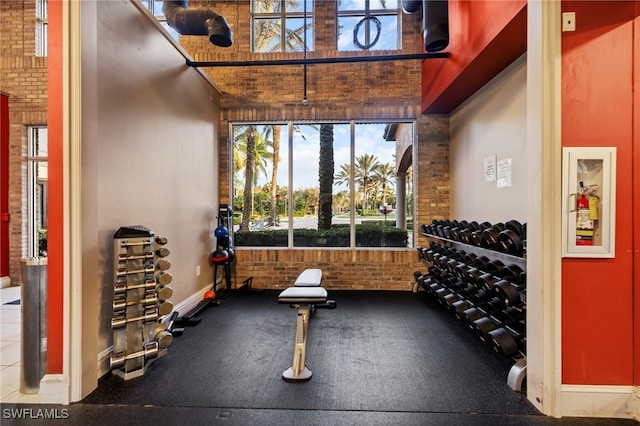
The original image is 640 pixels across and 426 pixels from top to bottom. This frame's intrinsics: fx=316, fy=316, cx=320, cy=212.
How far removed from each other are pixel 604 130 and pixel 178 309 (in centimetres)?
432

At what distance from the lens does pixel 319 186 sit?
17.9 feet

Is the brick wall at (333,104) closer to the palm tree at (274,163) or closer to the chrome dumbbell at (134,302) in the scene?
the palm tree at (274,163)

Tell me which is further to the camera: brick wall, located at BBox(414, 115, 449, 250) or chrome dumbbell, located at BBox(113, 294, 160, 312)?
brick wall, located at BBox(414, 115, 449, 250)

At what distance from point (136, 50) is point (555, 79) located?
3.51 m

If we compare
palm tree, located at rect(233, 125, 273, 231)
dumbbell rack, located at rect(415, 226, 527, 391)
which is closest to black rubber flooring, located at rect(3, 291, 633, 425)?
dumbbell rack, located at rect(415, 226, 527, 391)

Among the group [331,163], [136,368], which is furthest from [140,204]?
[331,163]

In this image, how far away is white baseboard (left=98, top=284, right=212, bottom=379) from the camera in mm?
2539

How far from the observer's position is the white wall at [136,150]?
2385mm

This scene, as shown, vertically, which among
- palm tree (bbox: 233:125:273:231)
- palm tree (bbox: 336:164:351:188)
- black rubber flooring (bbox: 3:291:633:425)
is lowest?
black rubber flooring (bbox: 3:291:633:425)

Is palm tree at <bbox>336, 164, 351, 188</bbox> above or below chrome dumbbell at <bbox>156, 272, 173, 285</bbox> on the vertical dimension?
above

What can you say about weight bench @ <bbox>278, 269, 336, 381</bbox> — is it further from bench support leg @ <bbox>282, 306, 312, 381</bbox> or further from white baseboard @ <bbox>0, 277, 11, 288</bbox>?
white baseboard @ <bbox>0, 277, 11, 288</bbox>

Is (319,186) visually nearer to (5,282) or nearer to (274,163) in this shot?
(274,163)

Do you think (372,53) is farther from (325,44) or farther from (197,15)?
(197,15)

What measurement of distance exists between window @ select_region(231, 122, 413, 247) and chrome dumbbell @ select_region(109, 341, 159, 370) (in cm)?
289
